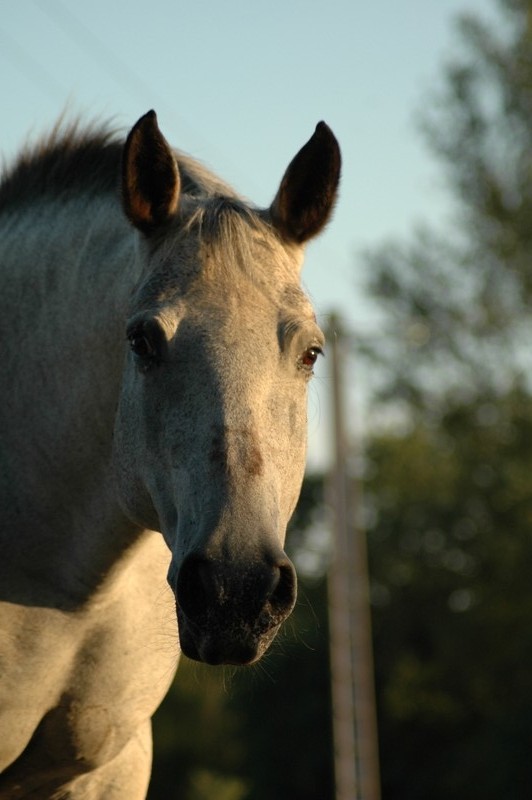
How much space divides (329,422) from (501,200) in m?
14.0

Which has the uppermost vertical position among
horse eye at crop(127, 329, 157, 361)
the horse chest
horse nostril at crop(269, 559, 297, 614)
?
horse eye at crop(127, 329, 157, 361)

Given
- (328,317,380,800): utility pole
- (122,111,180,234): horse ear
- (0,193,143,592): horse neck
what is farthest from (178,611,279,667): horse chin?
(328,317,380,800): utility pole

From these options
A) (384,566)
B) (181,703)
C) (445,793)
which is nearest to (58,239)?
(445,793)

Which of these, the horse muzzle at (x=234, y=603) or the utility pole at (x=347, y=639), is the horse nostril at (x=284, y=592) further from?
the utility pole at (x=347, y=639)

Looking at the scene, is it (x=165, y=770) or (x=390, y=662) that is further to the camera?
(x=165, y=770)

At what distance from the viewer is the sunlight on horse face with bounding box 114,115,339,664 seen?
3.44m

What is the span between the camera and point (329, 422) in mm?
16766

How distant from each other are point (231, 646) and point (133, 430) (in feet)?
3.10

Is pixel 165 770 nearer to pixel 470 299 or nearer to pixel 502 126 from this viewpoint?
pixel 470 299

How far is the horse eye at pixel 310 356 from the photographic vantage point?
4.04 metres

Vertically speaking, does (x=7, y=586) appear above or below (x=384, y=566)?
above

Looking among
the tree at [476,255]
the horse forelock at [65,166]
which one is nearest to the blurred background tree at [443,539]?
the tree at [476,255]

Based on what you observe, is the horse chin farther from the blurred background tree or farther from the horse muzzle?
the blurred background tree

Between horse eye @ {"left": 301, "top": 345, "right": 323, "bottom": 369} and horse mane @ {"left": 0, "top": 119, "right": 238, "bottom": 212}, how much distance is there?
0.90 meters
